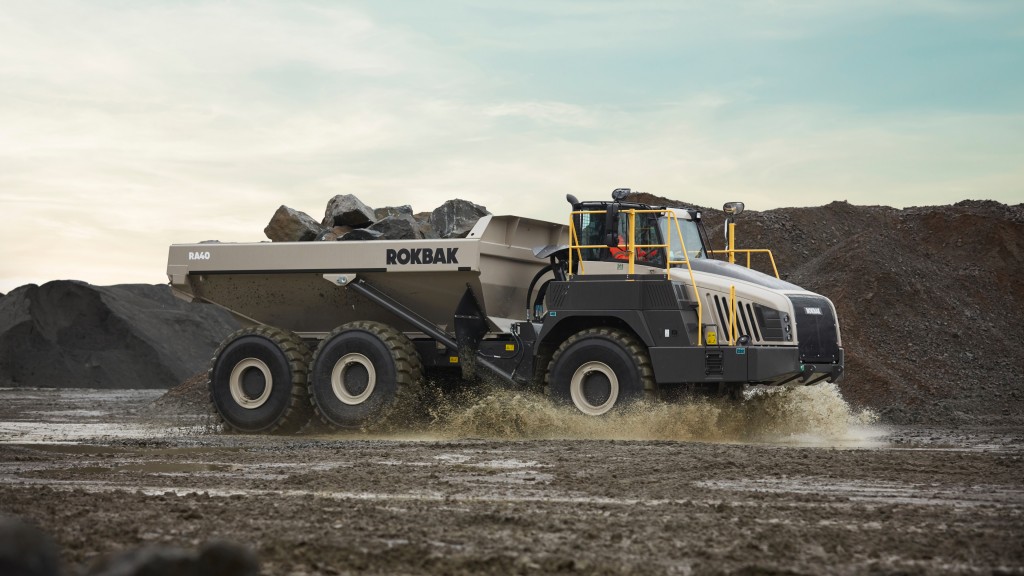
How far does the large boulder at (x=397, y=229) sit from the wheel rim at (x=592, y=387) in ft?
Answer: 12.7

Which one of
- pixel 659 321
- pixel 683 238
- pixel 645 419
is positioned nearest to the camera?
pixel 645 419

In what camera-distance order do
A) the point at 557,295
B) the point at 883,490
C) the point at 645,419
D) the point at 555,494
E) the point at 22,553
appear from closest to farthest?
the point at 22,553 → the point at 555,494 → the point at 883,490 → the point at 645,419 → the point at 557,295

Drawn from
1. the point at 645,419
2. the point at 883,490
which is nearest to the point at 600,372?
the point at 645,419

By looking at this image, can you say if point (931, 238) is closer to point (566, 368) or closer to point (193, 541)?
point (566, 368)

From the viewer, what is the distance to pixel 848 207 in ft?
113

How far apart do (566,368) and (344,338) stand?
328cm

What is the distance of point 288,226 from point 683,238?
257 inches

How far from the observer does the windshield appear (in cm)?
1463

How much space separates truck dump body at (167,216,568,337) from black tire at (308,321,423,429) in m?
0.67

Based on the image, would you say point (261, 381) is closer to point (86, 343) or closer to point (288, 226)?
point (288, 226)

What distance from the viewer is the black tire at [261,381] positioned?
16.2 meters

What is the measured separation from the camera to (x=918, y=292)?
26047 millimetres

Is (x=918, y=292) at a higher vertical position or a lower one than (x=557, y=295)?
higher

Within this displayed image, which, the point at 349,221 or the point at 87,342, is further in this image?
the point at 87,342
